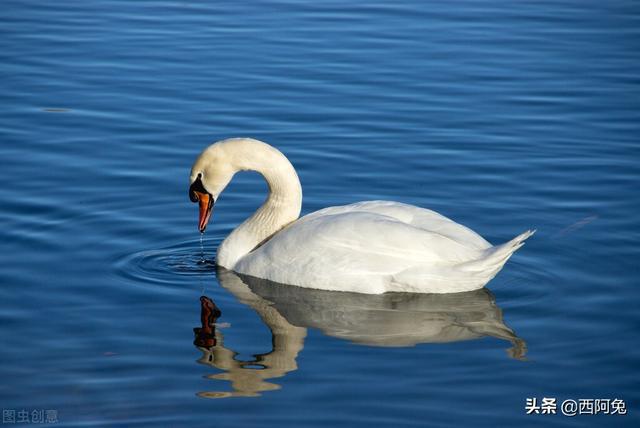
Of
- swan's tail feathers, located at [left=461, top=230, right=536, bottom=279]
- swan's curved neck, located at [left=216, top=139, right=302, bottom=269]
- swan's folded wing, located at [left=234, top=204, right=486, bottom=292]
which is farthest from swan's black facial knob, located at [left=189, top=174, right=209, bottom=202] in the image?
swan's tail feathers, located at [left=461, top=230, right=536, bottom=279]

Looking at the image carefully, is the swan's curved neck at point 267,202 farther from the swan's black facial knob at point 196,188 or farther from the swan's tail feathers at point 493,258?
the swan's tail feathers at point 493,258

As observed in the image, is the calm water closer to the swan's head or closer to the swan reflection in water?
the swan reflection in water

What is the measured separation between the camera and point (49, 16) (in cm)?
1947

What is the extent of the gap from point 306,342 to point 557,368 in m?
1.77

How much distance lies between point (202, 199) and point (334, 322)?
82.6 inches

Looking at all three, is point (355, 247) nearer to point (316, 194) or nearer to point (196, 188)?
point (196, 188)

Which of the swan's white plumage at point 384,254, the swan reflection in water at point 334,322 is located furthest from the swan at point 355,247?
the swan reflection in water at point 334,322

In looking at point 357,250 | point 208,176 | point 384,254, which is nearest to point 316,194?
point 208,176

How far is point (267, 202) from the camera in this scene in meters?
10.6

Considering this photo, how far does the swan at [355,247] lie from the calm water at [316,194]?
171 mm

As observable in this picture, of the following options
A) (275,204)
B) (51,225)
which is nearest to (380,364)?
(275,204)

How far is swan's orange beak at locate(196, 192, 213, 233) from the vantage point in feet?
35.1

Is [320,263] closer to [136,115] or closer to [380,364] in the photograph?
[380,364]

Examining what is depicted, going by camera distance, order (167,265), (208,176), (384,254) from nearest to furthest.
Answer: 1. (384,254)
2. (167,265)
3. (208,176)
